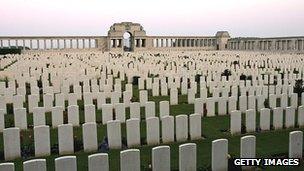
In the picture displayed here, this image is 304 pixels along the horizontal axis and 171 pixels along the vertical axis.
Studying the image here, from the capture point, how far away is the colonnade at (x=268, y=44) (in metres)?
56.5

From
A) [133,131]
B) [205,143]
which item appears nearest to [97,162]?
[133,131]

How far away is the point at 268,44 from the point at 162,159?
205 feet

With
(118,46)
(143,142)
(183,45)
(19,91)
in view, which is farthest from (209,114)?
(183,45)

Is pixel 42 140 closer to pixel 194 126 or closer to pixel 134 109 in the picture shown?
pixel 134 109

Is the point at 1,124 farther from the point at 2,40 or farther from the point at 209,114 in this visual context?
the point at 2,40

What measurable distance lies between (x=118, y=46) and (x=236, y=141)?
224 ft

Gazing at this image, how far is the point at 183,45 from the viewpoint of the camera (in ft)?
282

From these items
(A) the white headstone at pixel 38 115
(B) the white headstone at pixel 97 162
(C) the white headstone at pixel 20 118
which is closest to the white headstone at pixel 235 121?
(B) the white headstone at pixel 97 162

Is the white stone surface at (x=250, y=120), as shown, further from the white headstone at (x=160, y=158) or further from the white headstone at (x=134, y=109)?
the white headstone at (x=160, y=158)

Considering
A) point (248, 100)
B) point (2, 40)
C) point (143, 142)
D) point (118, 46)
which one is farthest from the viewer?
point (118, 46)

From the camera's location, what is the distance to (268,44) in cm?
6481

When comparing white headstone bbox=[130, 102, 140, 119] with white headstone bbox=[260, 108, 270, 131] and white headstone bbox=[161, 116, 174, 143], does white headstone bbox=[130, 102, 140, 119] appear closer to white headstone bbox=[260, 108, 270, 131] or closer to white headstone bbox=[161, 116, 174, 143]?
white headstone bbox=[161, 116, 174, 143]

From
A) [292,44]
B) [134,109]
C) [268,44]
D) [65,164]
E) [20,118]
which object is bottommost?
[65,164]

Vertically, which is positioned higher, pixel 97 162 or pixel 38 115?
pixel 38 115
